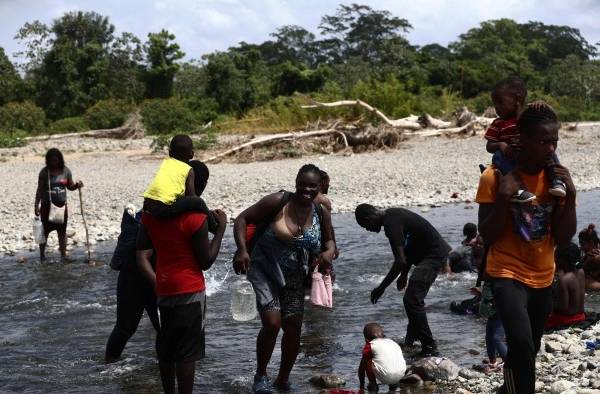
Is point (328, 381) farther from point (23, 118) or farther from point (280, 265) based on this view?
Answer: point (23, 118)

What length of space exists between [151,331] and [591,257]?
460 centimetres

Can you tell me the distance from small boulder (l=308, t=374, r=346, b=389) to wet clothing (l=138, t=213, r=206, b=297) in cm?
165

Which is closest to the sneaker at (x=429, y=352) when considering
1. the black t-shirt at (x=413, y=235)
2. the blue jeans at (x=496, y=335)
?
the black t-shirt at (x=413, y=235)

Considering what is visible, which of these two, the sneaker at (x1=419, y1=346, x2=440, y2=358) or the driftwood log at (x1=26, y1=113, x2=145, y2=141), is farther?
the driftwood log at (x1=26, y1=113, x2=145, y2=141)

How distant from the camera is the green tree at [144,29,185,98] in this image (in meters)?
43.6

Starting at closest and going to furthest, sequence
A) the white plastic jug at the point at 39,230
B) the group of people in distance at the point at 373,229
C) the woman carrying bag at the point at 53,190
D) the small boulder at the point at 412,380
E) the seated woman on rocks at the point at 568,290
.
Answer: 1. the group of people in distance at the point at 373,229
2. the small boulder at the point at 412,380
3. the seated woman on rocks at the point at 568,290
4. the woman carrying bag at the point at 53,190
5. the white plastic jug at the point at 39,230

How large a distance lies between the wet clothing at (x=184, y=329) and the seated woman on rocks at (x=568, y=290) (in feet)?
11.3

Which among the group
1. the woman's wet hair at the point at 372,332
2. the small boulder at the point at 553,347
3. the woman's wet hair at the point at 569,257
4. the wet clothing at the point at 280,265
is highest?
the wet clothing at the point at 280,265

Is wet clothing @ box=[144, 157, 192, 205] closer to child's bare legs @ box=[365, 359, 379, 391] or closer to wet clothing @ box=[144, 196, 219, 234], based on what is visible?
wet clothing @ box=[144, 196, 219, 234]

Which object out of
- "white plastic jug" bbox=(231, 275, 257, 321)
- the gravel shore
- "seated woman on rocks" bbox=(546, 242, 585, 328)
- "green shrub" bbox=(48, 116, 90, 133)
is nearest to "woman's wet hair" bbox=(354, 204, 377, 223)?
"white plastic jug" bbox=(231, 275, 257, 321)

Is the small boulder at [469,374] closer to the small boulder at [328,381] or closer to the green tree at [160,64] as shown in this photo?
the small boulder at [328,381]

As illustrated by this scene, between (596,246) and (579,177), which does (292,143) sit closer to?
(579,177)

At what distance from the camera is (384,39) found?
2901 inches

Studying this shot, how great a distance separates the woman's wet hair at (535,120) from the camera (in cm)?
430
